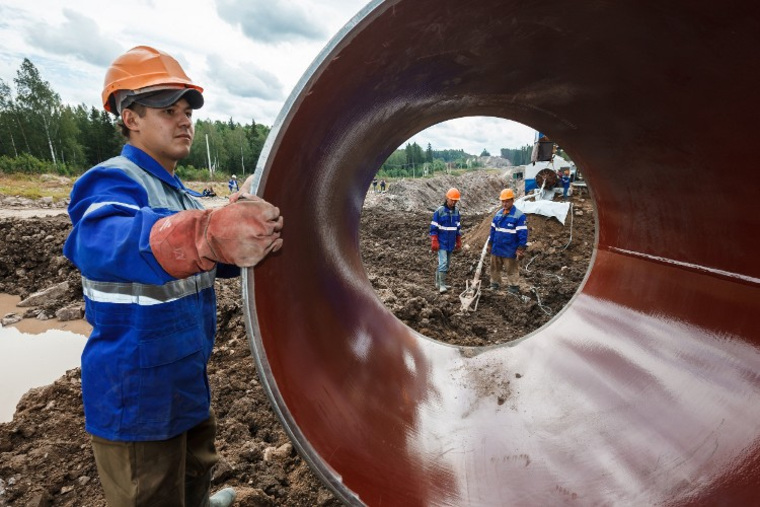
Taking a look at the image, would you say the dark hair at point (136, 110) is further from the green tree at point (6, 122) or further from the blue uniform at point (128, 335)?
the green tree at point (6, 122)

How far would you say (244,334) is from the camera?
14.1 feet

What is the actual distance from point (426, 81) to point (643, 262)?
5.80 ft

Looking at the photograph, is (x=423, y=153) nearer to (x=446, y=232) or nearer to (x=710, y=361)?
(x=446, y=232)

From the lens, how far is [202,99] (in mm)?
1763

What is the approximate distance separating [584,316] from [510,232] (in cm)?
423

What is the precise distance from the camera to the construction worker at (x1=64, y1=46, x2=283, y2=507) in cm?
112

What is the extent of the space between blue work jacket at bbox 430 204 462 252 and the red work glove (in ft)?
21.0

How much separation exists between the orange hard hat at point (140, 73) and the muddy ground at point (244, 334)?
2.03 m

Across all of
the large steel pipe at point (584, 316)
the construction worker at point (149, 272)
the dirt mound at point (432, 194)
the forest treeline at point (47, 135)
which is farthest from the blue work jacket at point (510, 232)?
the forest treeline at point (47, 135)

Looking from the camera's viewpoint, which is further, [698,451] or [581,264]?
[581,264]

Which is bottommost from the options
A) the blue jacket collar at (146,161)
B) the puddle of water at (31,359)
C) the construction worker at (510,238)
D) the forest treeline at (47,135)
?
the puddle of water at (31,359)

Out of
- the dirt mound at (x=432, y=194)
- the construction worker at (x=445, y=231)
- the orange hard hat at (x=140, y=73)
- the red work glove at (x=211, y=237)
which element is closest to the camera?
the red work glove at (x=211, y=237)

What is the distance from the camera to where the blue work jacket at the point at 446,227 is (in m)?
7.40

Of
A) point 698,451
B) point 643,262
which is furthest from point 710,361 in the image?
point 643,262
